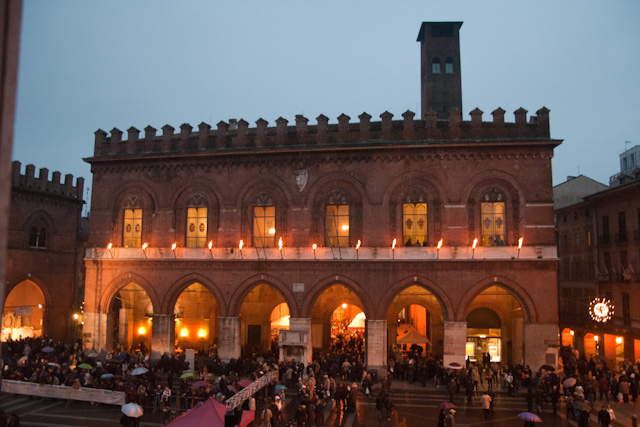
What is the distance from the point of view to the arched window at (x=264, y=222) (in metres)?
30.3

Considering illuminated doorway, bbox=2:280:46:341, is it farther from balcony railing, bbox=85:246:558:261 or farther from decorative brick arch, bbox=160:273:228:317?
decorative brick arch, bbox=160:273:228:317

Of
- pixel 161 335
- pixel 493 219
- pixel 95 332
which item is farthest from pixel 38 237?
pixel 493 219

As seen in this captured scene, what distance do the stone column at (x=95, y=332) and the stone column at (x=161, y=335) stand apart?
3326mm

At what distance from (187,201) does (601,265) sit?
2751 cm

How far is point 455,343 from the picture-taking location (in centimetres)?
2733

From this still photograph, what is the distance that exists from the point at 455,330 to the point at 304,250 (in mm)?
9097

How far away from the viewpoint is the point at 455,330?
27.5m

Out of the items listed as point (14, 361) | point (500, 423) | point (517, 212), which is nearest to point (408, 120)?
point (517, 212)

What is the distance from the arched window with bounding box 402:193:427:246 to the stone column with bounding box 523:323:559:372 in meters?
7.13

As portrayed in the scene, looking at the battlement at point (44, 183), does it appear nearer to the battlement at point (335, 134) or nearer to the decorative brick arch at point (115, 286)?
the battlement at point (335, 134)

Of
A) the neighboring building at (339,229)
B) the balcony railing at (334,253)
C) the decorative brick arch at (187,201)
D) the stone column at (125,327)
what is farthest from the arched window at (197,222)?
the stone column at (125,327)

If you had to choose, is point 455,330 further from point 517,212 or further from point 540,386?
point 517,212

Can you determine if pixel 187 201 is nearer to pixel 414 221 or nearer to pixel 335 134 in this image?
pixel 335 134

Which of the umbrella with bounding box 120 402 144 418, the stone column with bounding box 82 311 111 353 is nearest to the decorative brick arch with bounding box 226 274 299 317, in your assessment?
the stone column with bounding box 82 311 111 353
